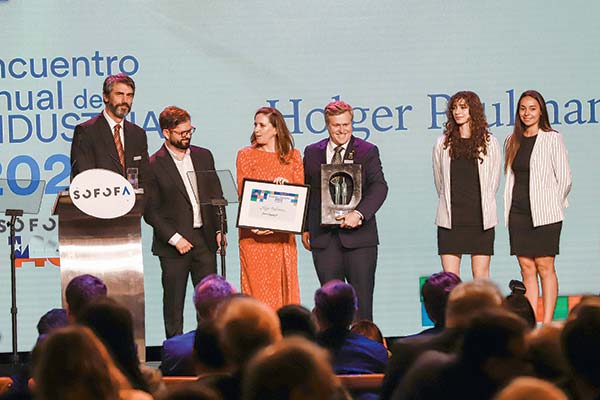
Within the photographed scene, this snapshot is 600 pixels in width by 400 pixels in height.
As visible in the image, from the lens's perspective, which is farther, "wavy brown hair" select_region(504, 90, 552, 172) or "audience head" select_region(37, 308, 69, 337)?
"wavy brown hair" select_region(504, 90, 552, 172)

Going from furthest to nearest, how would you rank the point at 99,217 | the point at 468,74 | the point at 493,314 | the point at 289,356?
the point at 468,74, the point at 99,217, the point at 493,314, the point at 289,356

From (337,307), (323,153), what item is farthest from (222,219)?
(337,307)

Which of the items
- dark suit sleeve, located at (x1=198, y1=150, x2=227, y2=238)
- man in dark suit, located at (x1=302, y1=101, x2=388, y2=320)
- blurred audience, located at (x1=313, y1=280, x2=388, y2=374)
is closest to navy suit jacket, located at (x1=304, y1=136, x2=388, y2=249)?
man in dark suit, located at (x1=302, y1=101, x2=388, y2=320)

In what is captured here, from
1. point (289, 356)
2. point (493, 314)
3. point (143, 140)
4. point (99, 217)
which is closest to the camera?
point (289, 356)

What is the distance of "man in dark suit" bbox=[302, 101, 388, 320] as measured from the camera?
8047 millimetres

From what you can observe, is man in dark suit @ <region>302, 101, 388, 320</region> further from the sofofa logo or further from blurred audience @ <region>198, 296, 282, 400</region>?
blurred audience @ <region>198, 296, 282, 400</region>

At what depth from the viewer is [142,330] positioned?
24.1ft

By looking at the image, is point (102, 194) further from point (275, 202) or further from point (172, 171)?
point (275, 202)

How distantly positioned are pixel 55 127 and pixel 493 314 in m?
6.60

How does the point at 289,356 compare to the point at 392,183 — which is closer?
the point at 289,356

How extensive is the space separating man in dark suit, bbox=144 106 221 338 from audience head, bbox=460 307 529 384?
15.1ft

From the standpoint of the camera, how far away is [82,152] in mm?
7762

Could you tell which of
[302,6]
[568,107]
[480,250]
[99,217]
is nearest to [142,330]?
[99,217]

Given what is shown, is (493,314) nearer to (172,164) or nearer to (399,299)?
(172,164)
